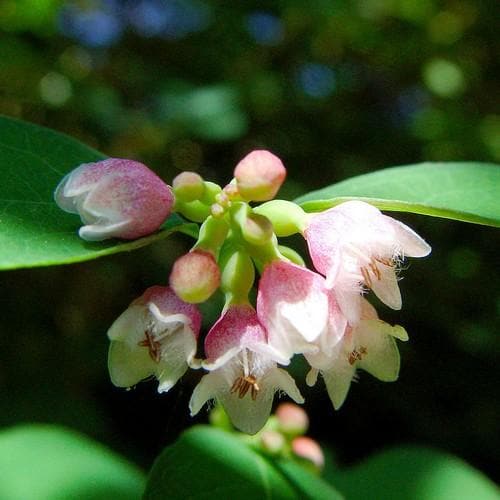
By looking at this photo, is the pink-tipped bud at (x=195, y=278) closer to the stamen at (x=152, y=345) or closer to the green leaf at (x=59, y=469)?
the stamen at (x=152, y=345)

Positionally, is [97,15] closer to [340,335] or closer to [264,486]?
[264,486]

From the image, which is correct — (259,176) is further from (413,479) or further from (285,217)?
(413,479)

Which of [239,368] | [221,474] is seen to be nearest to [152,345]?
[239,368]

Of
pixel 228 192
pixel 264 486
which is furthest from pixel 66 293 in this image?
pixel 228 192

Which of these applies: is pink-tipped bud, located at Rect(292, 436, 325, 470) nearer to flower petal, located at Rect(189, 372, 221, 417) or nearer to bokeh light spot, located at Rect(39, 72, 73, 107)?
flower petal, located at Rect(189, 372, 221, 417)

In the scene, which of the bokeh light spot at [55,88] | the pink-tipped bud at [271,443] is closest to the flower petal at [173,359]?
the pink-tipped bud at [271,443]

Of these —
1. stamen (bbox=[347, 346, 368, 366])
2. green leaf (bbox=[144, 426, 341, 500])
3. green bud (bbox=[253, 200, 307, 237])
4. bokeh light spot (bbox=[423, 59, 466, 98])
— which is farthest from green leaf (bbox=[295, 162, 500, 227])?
bokeh light spot (bbox=[423, 59, 466, 98])
